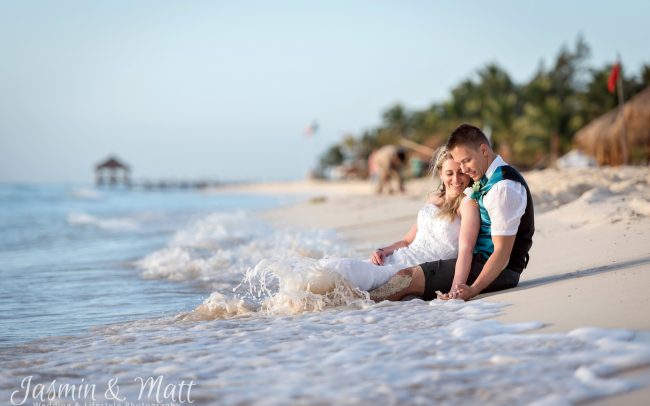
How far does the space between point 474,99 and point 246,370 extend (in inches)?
1831

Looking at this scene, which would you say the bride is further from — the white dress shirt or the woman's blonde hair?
the white dress shirt

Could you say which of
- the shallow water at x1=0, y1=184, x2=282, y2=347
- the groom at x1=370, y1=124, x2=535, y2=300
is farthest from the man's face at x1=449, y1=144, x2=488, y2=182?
the shallow water at x1=0, y1=184, x2=282, y2=347

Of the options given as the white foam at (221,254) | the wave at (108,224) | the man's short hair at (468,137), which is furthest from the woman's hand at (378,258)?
the wave at (108,224)

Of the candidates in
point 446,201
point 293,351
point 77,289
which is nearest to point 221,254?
point 77,289

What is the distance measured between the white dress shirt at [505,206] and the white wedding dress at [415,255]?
434 mm

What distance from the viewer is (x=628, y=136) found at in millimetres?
22141

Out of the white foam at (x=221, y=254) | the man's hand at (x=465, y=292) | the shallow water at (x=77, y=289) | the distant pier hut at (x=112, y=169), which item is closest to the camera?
the man's hand at (x=465, y=292)

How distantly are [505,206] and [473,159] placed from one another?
1.28ft

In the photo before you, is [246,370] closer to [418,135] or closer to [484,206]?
[484,206]

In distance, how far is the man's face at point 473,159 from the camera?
4.43 m

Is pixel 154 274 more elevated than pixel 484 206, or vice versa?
pixel 484 206

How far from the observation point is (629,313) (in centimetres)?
346

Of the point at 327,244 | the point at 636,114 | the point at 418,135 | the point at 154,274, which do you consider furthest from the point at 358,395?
the point at 418,135

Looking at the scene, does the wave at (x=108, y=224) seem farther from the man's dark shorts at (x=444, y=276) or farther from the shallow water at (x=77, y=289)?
the man's dark shorts at (x=444, y=276)
